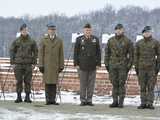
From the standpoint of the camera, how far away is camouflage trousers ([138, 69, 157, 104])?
10484 millimetres

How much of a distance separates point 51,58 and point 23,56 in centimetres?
60

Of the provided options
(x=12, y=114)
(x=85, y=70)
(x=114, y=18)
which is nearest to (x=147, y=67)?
(x=85, y=70)

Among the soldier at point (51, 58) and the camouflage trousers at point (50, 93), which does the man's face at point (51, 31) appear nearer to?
the soldier at point (51, 58)

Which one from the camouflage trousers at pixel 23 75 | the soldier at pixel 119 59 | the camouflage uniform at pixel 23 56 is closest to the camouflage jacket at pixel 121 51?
the soldier at pixel 119 59

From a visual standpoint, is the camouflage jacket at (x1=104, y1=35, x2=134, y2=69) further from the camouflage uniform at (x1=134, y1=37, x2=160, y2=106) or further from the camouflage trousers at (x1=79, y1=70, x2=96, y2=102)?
the camouflage trousers at (x1=79, y1=70, x2=96, y2=102)

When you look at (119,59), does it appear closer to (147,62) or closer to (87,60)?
(147,62)

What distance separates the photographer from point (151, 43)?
10.4 metres

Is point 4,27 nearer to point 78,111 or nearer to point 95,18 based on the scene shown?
point 95,18

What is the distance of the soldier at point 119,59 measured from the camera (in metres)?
10.6

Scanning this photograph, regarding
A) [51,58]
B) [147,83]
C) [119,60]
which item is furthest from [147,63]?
[51,58]

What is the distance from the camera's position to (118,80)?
35.0 feet

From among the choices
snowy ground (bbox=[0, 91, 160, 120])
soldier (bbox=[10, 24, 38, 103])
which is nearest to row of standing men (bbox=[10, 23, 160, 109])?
soldier (bbox=[10, 24, 38, 103])

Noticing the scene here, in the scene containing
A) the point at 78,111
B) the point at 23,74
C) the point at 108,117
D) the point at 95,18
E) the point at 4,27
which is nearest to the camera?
the point at 108,117

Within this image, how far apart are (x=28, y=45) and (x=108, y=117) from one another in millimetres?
2969
